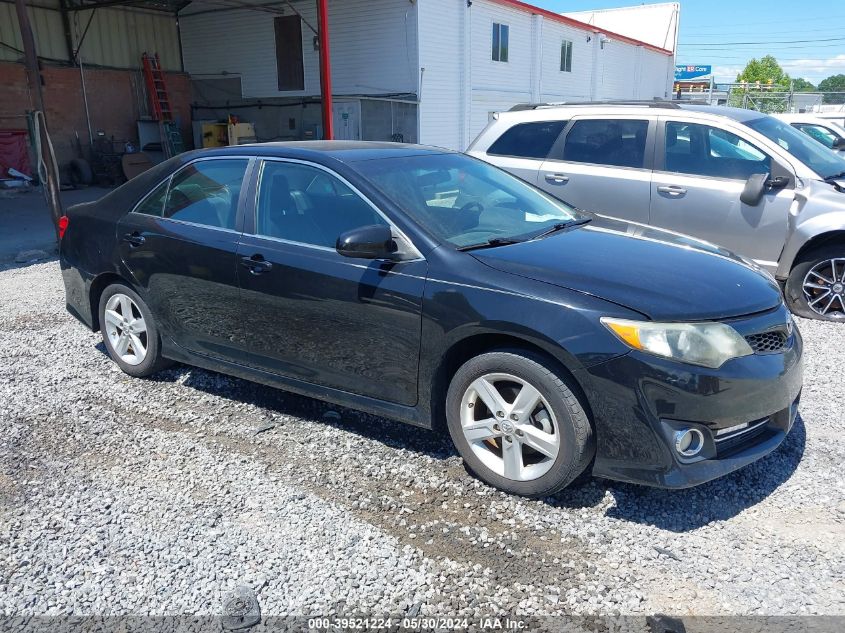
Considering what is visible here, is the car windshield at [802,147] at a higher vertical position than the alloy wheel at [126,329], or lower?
higher

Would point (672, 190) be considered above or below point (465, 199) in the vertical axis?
below

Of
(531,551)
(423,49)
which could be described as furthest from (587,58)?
(531,551)

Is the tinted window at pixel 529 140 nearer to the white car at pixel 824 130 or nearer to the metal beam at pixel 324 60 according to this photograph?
the white car at pixel 824 130

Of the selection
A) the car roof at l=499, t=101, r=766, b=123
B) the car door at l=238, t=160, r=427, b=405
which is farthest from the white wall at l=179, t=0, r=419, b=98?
the car door at l=238, t=160, r=427, b=405

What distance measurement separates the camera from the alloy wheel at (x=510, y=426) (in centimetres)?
316

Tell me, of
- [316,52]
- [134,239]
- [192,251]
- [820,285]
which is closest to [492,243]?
[192,251]

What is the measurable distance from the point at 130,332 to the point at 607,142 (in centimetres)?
468

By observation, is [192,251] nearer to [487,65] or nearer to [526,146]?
[526,146]

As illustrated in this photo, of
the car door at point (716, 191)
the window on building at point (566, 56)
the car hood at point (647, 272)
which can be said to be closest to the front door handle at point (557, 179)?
the car door at point (716, 191)

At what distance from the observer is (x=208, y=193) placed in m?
4.41

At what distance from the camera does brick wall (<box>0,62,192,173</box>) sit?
18.4 m

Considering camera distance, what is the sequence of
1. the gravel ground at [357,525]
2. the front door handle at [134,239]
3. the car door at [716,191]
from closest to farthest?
the gravel ground at [357,525] < the front door handle at [134,239] < the car door at [716,191]

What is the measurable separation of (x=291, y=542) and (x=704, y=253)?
8.43 ft

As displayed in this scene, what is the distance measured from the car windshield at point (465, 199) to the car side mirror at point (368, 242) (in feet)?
0.81
